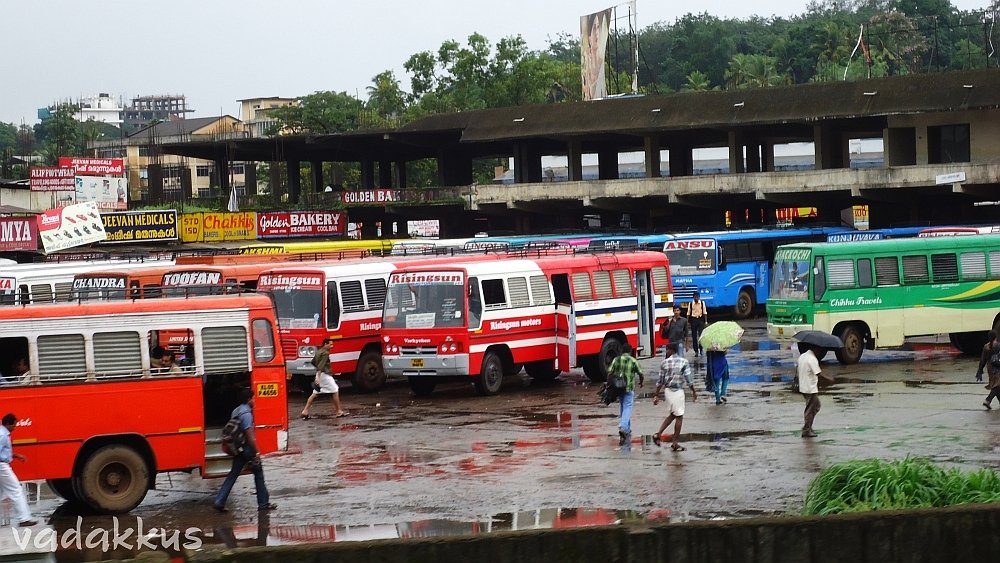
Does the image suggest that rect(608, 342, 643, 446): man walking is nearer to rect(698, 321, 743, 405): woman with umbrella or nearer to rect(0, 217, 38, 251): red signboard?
rect(698, 321, 743, 405): woman with umbrella

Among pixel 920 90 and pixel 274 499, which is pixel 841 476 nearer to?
pixel 274 499

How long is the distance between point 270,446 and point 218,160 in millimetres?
56679

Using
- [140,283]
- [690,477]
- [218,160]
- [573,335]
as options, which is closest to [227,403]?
[690,477]

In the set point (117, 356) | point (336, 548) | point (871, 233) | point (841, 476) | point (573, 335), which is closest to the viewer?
point (336, 548)

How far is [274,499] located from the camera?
601 inches

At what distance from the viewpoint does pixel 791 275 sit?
90.5 feet

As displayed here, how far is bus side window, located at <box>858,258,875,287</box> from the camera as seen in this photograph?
2712cm

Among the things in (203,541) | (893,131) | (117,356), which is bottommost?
(203,541)

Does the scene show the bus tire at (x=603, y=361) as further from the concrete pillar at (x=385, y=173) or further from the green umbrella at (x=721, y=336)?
the concrete pillar at (x=385, y=173)

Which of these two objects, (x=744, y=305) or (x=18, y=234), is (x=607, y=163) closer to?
(x=744, y=305)

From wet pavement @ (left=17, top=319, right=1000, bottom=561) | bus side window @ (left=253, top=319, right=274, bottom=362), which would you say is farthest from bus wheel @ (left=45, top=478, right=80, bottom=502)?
bus side window @ (left=253, top=319, right=274, bottom=362)

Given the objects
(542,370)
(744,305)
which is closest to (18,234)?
(744,305)

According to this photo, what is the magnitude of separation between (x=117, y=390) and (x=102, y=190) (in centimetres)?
4275

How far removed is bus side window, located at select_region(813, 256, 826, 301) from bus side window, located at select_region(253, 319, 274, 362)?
48.0 ft
